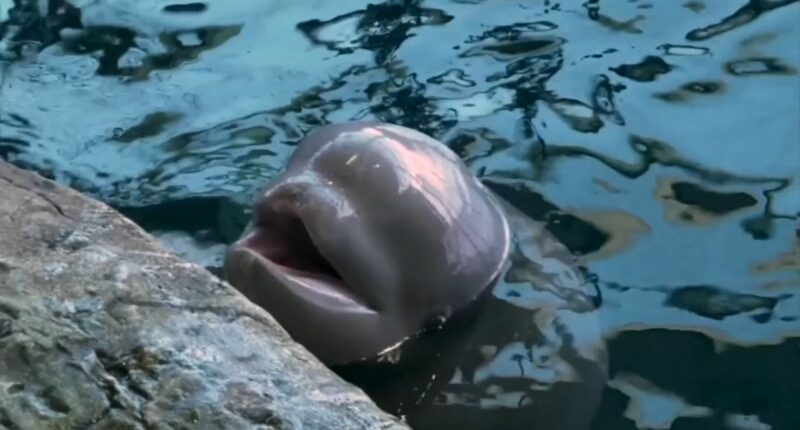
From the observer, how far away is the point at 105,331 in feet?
9.22

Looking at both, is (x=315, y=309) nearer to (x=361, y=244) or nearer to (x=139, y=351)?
(x=361, y=244)

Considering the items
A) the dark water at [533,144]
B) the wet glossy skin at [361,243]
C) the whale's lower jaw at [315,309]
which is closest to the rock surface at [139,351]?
the whale's lower jaw at [315,309]

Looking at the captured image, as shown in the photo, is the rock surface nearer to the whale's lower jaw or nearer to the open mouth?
the whale's lower jaw

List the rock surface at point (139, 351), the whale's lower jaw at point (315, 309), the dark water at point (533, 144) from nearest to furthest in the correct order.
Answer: the rock surface at point (139, 351), the whale's lower jaw at point (315, 309), the dark water at point (533, 144)

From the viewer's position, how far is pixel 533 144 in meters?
5.24

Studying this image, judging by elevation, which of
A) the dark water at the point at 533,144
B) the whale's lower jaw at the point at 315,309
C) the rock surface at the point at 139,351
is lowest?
the dark water at the point at 533,144

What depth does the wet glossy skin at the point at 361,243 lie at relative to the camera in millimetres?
3779

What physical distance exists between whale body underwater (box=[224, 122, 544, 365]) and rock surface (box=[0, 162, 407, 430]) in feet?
2.13

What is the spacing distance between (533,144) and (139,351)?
107 inches

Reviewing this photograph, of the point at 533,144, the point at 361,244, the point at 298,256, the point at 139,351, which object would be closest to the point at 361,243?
the point at 361,244

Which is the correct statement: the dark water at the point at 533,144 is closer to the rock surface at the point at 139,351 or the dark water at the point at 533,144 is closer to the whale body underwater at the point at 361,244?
the whale body underwater at the point at 361,244

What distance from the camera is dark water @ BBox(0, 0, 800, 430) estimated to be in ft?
13.5

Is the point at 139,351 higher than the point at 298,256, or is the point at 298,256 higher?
the point at 139,351

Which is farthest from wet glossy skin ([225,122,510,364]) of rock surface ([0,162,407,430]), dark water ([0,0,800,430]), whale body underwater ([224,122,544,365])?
rock surface ([0,162,407,430])
